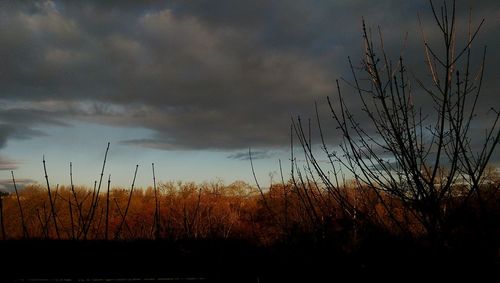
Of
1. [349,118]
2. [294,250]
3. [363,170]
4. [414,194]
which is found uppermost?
[349,118]

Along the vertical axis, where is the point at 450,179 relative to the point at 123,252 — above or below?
above

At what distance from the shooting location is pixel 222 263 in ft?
12.3

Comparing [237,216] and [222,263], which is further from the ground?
[222,263]

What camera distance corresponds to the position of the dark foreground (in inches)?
105

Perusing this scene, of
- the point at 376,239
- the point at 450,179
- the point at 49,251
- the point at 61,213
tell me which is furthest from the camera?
the point at 61,213

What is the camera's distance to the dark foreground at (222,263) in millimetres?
2656

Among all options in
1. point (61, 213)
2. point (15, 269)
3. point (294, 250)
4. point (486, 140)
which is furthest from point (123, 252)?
point (61, 213)

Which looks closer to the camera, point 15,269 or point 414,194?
point 414,194

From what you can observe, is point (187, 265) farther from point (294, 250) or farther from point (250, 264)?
point (294, 250)

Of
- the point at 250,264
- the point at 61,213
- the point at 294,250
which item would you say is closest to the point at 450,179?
the point at 250,264

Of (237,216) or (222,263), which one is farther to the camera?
(237,216)

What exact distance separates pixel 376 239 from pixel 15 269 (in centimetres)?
325

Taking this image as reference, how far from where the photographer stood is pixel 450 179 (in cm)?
229

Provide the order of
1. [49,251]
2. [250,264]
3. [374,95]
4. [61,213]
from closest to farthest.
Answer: [374,95] < [250,264] < [49,251] < [61,213]
